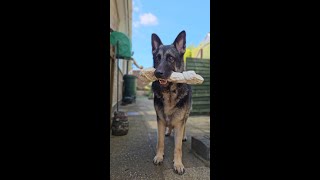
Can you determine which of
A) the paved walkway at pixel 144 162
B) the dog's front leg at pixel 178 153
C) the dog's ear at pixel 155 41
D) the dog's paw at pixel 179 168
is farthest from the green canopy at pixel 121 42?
the dog's paw at pixel 179 168

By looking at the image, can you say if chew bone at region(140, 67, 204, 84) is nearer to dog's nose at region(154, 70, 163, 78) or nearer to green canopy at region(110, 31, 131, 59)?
dog's nose at region(154, 70, 163, 78)

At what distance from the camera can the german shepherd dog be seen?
1.72 metres

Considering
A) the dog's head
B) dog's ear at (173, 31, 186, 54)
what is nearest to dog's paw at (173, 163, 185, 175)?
the dog's head

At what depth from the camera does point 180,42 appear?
1.80m

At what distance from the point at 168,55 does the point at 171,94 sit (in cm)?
41

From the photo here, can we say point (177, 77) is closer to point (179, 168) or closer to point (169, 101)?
point (169, 101)

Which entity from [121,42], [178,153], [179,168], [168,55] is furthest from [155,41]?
[121,42]

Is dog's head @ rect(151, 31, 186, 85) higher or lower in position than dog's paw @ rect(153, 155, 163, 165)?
higher
